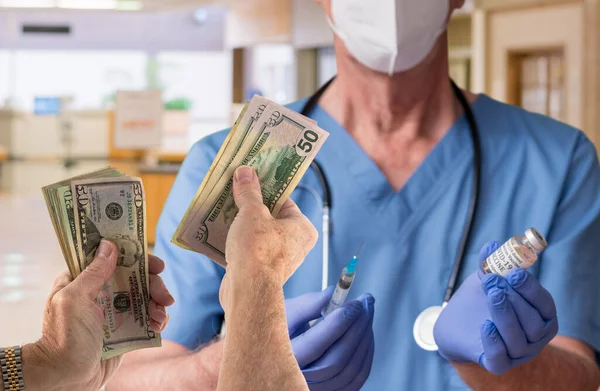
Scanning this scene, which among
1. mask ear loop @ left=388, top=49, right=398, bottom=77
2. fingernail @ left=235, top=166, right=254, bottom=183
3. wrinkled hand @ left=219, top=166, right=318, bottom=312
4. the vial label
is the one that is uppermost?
mask ear loop @ left=388, top=49, right=398, bottom=77

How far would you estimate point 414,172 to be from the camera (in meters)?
1.72

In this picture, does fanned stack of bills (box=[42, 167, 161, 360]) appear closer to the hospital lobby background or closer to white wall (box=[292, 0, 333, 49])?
the hospital lobby background

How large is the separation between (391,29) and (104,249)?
83 cm

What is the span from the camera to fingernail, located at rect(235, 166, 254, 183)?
101cm

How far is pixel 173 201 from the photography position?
167 cm

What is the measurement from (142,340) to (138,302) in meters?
0.06

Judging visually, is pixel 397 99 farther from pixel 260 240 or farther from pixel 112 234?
pixel 260 240

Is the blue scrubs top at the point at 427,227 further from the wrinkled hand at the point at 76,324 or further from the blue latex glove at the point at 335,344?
the wrinkled hand at the point at 76,324

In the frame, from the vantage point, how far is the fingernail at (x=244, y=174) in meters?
1.01

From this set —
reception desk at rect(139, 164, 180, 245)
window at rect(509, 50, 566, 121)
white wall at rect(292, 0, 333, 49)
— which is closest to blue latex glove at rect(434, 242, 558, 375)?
window at rect(509, 50, 566, 121)

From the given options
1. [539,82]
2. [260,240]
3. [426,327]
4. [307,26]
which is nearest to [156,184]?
[539,82]

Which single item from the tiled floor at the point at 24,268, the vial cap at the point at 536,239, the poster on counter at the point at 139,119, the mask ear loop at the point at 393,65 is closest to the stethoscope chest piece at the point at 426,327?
the vial cap at the point at 536,239

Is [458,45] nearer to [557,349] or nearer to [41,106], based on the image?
[557,349]

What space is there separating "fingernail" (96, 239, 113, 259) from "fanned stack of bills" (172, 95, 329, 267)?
103 mm
